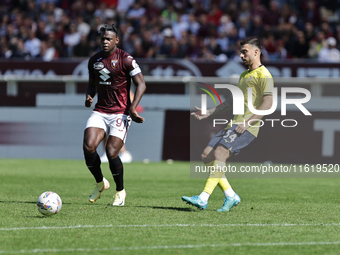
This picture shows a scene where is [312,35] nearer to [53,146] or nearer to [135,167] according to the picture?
[135,167]

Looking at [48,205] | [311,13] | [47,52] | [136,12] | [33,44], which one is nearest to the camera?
[48,205]

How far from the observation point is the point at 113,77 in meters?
7.86

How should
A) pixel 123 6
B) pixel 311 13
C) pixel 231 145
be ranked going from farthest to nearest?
pixel 123 6
pixel 311 13
pixel 231 145

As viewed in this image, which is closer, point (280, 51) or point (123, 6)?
point (280, 51)

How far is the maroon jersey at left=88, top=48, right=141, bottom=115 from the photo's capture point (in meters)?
7.83

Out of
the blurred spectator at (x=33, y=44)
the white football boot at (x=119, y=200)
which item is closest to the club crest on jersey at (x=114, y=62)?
the white football boot at (x=119, y=200)

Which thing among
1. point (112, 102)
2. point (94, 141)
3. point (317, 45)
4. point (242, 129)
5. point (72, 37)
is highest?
point (72, 37)

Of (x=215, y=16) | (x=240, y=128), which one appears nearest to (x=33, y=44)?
(x=215, y=16)

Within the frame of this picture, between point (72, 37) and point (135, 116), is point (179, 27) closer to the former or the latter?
point (72, 37)

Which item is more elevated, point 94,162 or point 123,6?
point 123,6

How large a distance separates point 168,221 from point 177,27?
14.6 meters

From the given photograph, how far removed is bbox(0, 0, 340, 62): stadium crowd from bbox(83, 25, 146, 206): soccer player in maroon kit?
10.0 m

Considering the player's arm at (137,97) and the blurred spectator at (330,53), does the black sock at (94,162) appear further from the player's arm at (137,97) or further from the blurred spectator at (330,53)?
the blurred spectator at (330,53)

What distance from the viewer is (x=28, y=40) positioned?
2030 centimetres
